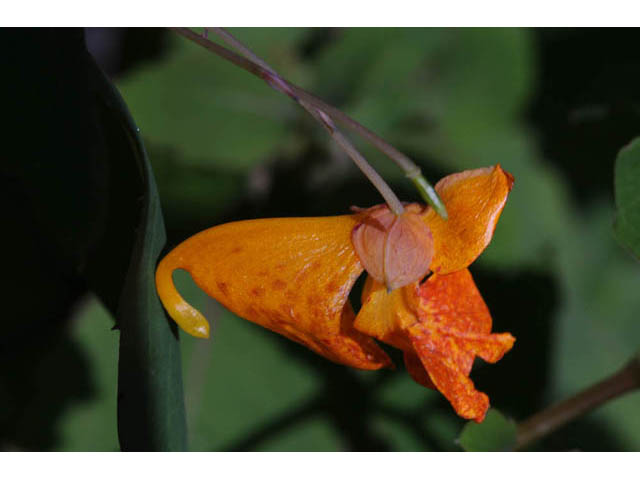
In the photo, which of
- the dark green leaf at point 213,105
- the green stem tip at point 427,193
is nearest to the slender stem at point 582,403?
the green stem tip at point 427,193

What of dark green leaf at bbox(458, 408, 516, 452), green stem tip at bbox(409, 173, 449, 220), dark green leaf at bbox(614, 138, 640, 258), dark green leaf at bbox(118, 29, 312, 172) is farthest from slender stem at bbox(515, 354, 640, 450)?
dark green leaf at bbox(118, 29, 312, 172)

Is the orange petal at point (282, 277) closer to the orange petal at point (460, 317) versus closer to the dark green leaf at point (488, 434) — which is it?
the orange petal at point (460, 317)

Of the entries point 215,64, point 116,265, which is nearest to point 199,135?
point 215,64

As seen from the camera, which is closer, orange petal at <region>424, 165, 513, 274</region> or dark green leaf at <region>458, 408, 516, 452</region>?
orange petal at <region>424, 165, 513, 274</region>

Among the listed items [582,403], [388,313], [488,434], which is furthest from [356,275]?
[582,403]

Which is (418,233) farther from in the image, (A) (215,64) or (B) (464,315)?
→ (A) (215,64)

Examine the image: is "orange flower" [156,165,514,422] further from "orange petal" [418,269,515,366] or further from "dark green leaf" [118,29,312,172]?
"dark green leaf" [118,29,312,172]
